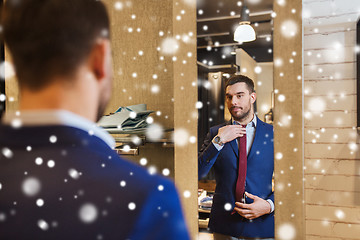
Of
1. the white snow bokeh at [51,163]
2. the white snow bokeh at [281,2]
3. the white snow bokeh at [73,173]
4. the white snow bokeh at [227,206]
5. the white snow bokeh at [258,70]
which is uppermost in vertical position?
the white snow bokeh at [281,2]

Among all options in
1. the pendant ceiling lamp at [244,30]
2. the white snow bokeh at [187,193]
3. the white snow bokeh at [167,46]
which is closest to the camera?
the pendant ceiling lamp at [244,30]

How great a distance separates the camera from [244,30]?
0.87m

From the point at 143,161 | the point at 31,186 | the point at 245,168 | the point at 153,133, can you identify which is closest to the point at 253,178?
the point at 245,168

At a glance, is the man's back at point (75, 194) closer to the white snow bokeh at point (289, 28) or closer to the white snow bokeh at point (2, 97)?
the white snow bokeh at point (289, 28)

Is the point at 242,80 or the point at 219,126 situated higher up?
the point at 242,80

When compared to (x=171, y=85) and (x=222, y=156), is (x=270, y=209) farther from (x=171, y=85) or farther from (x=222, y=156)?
(x=171, y=85)

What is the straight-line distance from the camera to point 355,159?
106cm

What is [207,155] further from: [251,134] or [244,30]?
[244,30]

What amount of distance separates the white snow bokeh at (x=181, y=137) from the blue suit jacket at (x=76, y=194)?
1.57 feet

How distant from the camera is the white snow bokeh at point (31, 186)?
44 centimetres

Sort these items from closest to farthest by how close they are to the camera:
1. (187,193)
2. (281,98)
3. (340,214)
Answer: (281,98), (187,193), (340,214)

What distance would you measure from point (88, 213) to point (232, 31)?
2.15 ft

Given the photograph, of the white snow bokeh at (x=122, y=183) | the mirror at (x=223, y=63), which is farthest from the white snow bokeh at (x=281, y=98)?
the white snow bokeh at (x=122, y=183)

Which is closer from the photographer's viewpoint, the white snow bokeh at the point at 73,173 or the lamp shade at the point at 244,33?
the white snow bokeh at the point at 73,173
